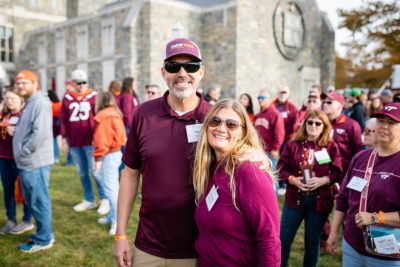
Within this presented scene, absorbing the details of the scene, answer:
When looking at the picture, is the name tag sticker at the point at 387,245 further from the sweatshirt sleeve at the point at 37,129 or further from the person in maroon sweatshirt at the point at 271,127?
the person in maroon sweatshirt at the point at 271,127

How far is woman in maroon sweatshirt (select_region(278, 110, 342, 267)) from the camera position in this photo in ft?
11.6

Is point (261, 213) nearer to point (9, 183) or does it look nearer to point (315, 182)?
point (315, 182)

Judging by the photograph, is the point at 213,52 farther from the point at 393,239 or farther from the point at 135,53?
the point at 393,239

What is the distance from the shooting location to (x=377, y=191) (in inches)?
99.6

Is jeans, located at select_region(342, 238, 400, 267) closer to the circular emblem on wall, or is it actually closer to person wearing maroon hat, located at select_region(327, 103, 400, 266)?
person wearing maroon hat, located at select_region(327, 103, 400, 266)

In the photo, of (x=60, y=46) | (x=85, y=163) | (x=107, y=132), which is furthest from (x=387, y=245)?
(x=60, y=46)

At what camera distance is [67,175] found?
8.59 metres

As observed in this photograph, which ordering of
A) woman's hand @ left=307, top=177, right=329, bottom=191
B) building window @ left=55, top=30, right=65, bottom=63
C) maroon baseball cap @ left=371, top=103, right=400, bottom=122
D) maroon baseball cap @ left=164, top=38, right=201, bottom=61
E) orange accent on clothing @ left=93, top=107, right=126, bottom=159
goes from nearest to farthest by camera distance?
maroon baseball cap @ left=164, top=38, right=201, bottom=61 < maroon baseball cap @ left=371, top=103, right=400, bottom=122 < woman's hand @ left=307, top=177, right=329, bottom=191 < orange accent on clothing @ left=93, top=107, right=126, bottom=159 < building window @ left=55, top=30, right=65, bottom=63

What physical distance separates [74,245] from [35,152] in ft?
4.34

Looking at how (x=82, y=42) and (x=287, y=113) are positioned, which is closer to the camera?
(x=287, y=113)

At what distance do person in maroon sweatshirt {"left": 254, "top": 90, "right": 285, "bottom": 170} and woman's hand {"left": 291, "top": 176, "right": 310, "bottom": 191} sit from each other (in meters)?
2.73

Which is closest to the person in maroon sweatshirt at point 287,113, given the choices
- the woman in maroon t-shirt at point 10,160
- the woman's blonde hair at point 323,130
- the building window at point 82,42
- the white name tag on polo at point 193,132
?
the woman's blonde hair at point 323,130

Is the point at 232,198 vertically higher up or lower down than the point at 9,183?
higher up

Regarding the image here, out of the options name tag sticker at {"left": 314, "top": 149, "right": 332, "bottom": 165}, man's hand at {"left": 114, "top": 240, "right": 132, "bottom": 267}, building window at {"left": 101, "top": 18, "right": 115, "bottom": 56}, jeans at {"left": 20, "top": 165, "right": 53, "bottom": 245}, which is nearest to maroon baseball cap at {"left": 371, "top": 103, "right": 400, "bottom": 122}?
name tag sticker at {"left": 314, "top": 149, "right": 332, "bottom": 165}
